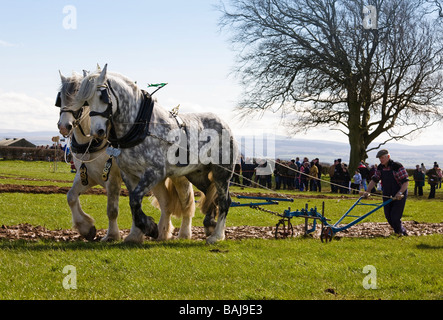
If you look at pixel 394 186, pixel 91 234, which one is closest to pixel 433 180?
pixel 394 186

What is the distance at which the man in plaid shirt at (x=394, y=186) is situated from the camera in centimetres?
1184

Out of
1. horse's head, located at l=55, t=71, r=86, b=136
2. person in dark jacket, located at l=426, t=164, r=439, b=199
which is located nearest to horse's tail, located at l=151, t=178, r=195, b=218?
horse's head, located at l=55, t=71, r=86, b=136

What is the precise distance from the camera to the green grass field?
21.2 ft

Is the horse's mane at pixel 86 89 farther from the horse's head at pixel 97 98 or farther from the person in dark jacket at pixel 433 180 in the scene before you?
the person in dark jacket at pixel 433 180

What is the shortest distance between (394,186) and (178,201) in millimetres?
4772

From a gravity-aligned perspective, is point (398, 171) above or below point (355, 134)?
below

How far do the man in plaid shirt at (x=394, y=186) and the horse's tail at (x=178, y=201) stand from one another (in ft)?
14.4

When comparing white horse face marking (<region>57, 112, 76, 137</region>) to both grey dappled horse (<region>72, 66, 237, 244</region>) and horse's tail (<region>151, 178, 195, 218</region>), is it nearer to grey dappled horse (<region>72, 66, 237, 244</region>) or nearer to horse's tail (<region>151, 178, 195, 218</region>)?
grey dappled horse (<region>72, 66, 237, 244</region>)

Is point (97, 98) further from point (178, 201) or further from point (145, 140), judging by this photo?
point (178, 201)

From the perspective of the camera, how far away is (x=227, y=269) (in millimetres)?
7680

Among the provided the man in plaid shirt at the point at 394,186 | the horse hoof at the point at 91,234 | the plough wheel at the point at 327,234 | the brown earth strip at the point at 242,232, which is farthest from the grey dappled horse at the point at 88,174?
the man in plaid shirt at the point at 394,186

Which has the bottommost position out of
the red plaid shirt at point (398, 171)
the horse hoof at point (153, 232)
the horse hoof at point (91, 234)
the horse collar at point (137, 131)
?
→ the horse hoof at point (91, 234)

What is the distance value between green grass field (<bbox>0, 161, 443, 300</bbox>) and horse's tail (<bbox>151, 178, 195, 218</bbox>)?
2.10 feet

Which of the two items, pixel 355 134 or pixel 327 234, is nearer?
pixel 327 234
